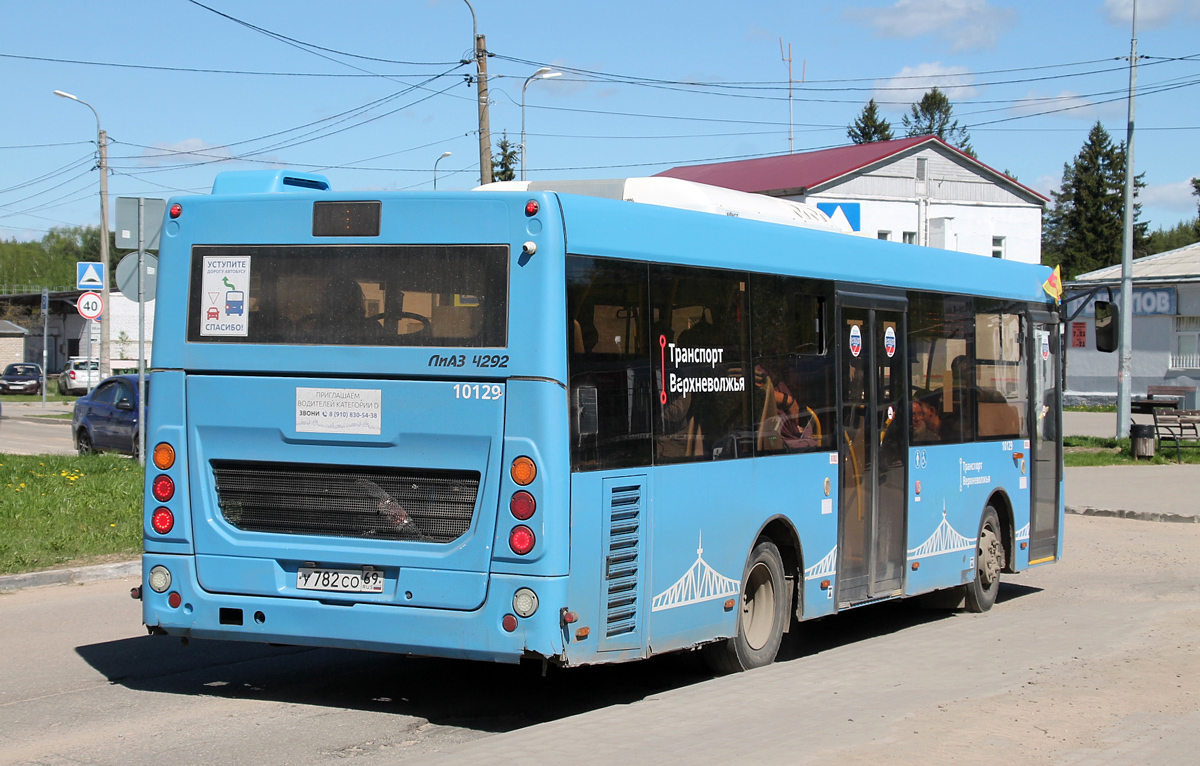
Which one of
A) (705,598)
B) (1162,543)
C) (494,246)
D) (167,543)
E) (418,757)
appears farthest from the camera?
(1162,543)

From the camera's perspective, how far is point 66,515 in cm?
1327

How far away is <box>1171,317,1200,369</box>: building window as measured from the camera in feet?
167

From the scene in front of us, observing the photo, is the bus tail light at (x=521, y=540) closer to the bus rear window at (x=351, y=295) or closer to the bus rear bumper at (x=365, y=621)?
the bus rear bumper at (x=365, y=621)

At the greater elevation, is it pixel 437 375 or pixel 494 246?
pixel 494 246

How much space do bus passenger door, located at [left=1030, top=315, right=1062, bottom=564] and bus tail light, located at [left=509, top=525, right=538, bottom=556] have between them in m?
7.68

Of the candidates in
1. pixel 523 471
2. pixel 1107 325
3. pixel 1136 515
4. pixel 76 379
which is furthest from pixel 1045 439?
pixel 76 379

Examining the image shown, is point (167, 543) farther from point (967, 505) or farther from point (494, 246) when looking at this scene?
point (967, 505)

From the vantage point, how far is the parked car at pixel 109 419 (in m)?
22.7

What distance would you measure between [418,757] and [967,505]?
6.82m

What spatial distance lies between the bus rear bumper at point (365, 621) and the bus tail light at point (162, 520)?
0.15 meters

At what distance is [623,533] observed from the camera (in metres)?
6.96

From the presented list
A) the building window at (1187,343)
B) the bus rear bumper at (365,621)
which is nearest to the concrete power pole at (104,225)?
the bus rear bumper at (365,621)

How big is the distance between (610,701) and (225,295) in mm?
3278

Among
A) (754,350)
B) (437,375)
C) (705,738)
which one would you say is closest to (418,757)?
(705,738)
